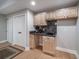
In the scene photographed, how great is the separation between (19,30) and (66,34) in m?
2.87

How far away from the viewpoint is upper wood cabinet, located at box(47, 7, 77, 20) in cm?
257

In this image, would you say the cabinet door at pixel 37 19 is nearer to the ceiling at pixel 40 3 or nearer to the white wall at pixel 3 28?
the ceiling at pixel 40 3

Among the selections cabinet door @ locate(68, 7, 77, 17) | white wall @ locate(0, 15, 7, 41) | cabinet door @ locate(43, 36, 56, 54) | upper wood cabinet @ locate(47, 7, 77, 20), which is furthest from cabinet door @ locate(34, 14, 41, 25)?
white wall @ locate(0, 15, 7, 41)

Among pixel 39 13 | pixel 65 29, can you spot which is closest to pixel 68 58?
pixel 65 29

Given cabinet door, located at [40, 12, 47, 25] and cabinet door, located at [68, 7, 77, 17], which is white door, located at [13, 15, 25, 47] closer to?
cabinet door, located at [40, 12, 47, 25]

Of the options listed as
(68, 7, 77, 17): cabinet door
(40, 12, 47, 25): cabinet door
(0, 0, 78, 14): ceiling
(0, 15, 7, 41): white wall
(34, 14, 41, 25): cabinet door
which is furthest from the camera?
(0, 15, 7, 41): white wall

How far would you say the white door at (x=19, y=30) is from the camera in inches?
145

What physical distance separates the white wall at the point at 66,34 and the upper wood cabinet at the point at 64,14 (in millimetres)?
422

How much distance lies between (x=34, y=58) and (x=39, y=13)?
2.53m

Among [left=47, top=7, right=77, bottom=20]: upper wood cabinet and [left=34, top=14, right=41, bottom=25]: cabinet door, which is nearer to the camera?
[left=47, top=7, right=77, bottom=20]: upper wood cabinet

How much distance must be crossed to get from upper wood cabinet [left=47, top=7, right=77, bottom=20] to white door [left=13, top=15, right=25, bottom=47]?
5.58 ft

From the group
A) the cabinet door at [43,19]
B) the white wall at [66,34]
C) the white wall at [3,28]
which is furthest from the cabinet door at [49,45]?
the white wall at [3,28]

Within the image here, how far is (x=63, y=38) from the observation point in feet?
10.3

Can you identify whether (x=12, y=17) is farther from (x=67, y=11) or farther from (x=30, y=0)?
(x=67, y=11)
